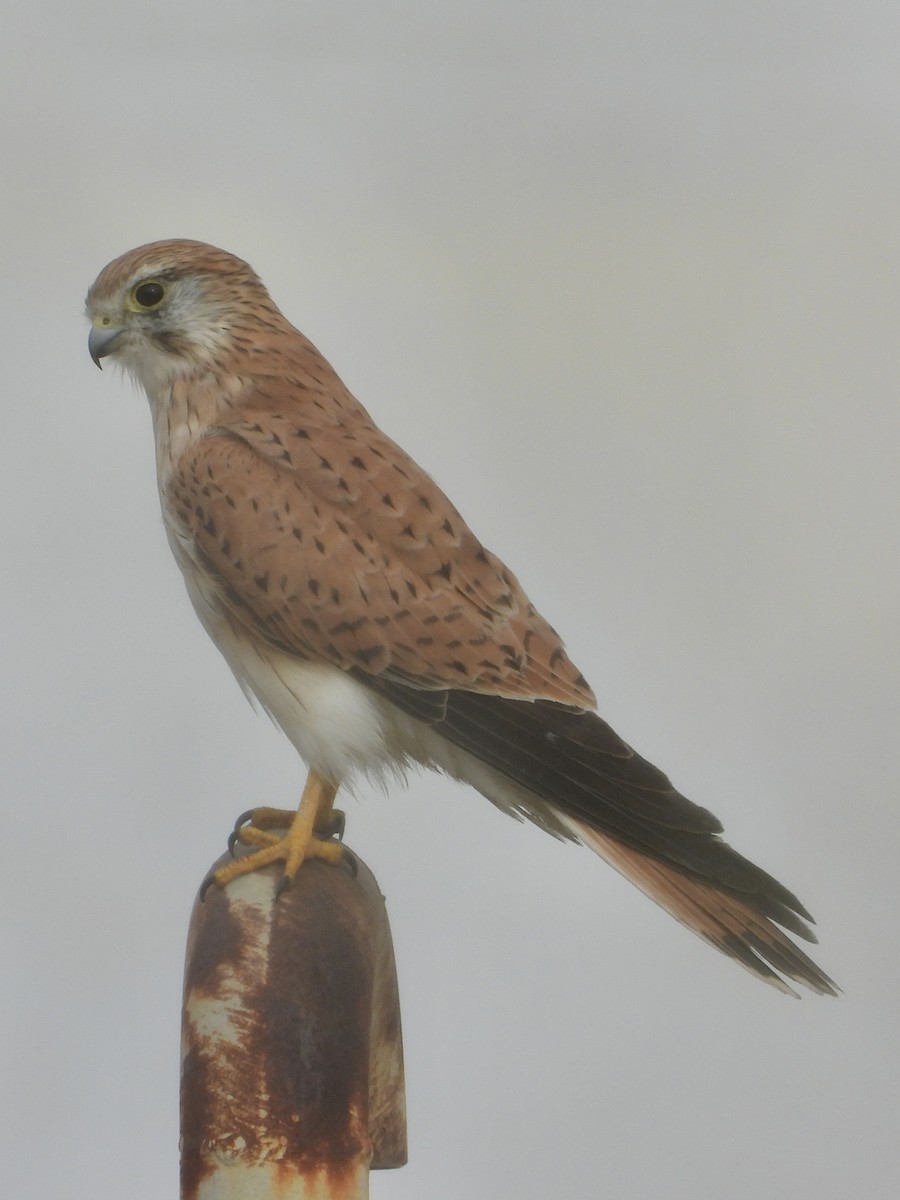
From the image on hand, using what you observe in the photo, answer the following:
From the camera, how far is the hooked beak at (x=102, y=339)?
8.80 ft

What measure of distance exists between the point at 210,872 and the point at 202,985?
0.32 m

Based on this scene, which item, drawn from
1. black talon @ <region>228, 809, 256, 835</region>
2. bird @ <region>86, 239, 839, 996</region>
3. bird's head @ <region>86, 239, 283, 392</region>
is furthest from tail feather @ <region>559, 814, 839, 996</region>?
bird's head @ <region>86, 239, 283, 392</region>

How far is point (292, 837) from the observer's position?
8.04 feet

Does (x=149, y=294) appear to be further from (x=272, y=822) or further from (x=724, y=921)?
(x=724, y=921)

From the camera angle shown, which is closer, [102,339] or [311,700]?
[311,700]

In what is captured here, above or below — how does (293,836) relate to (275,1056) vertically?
above

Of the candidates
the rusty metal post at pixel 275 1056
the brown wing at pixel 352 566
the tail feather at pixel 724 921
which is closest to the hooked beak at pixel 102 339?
the brown wing at pixel 352 566

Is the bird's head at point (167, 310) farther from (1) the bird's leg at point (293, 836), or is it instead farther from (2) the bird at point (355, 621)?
(1) the bird's leg at point (293, 836)

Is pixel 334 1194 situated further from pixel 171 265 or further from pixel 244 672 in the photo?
pixel 171 265

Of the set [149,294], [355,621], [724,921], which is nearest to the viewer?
[724,921]

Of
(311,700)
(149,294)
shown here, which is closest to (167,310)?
(149,294)

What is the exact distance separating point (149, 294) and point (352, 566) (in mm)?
630

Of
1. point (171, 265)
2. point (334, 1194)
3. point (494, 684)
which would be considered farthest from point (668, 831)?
point (171, 265)

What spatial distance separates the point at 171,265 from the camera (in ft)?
8.67
